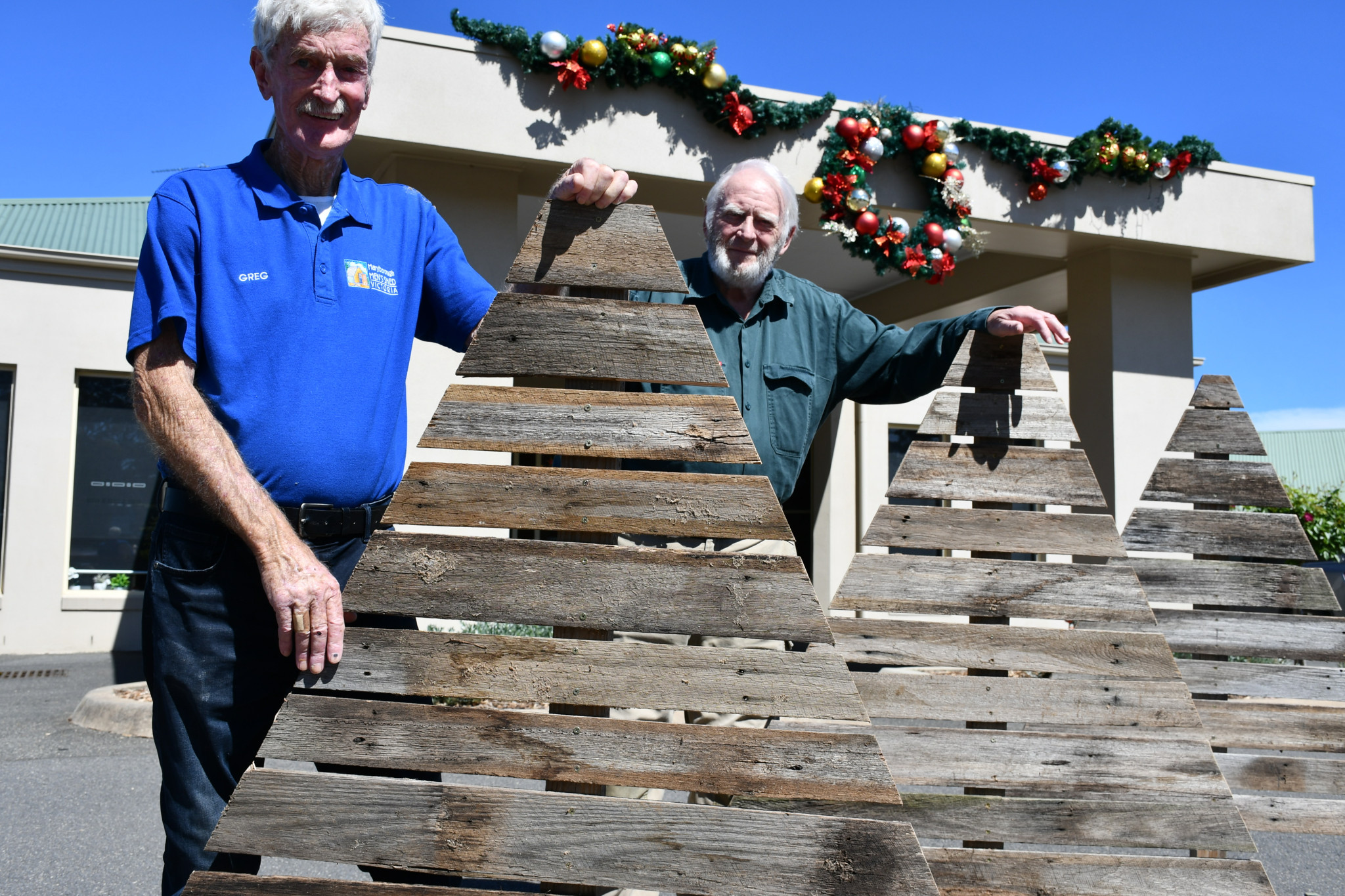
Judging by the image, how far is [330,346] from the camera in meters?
1.88

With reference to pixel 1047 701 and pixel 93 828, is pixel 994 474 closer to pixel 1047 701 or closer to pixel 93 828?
pixel 1047 701

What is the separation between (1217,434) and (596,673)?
9.12 ft

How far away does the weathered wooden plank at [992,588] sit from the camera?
2598 millimetres

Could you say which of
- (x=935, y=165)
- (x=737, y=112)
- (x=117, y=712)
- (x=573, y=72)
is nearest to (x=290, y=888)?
(x=117, y=712)

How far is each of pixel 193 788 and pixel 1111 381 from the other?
7760 millimetres

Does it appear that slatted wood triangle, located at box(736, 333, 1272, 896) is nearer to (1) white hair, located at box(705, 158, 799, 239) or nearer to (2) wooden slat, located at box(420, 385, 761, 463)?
(1) white hair, located at box(705, 158, 799, 239)

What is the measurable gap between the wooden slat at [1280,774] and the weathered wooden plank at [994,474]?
1.36 metres

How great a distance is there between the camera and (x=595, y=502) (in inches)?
67.6

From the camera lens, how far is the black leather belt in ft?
5.98

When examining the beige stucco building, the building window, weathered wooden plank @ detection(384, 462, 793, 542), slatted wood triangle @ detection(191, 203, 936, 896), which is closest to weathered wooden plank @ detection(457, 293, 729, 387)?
slatted wood triangle @ detection(191, 203, 936, 896)

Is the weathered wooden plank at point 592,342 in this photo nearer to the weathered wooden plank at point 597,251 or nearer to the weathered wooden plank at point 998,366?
the weathered wooden plank at point 597,251

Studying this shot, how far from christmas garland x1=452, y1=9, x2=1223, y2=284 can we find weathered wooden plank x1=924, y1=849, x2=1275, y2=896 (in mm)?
5020

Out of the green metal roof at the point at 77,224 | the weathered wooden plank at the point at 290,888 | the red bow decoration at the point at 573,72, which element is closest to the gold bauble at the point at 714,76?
the red bow decoration at the point at 573,72

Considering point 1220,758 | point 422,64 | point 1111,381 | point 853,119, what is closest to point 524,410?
point 1220,758
